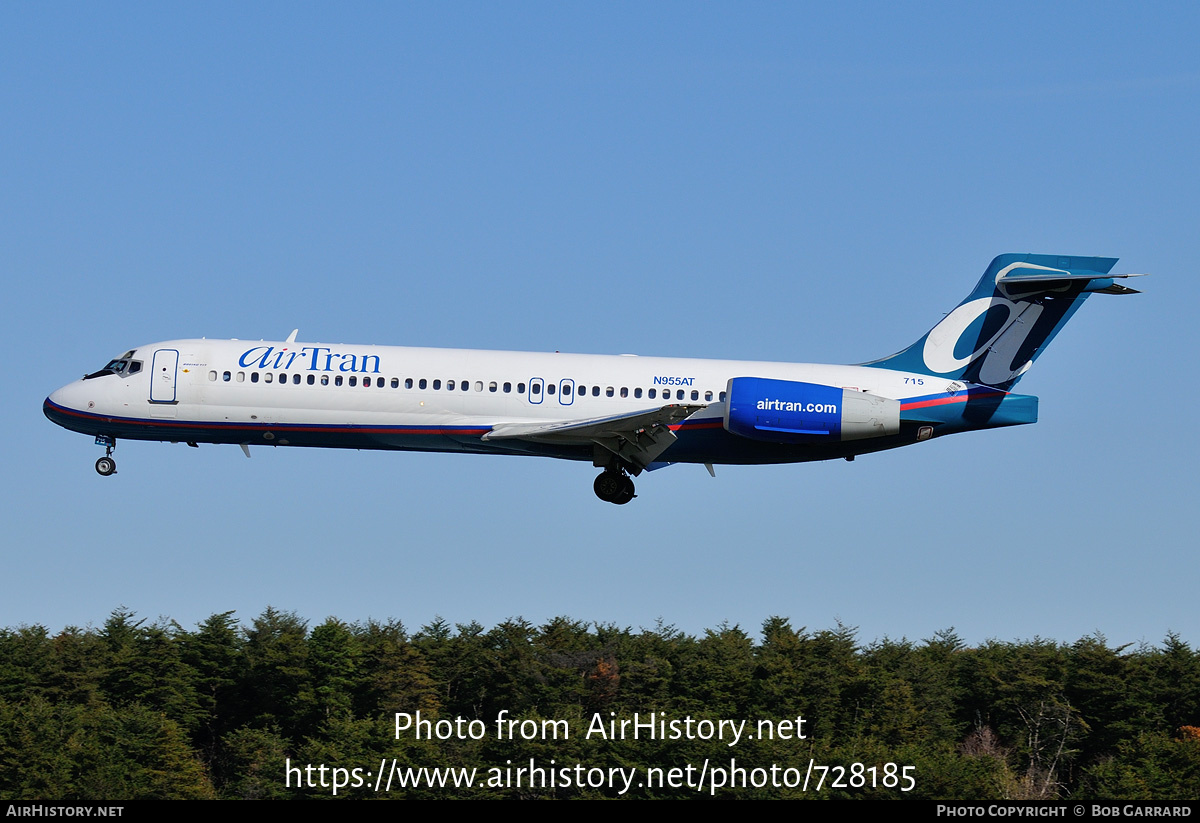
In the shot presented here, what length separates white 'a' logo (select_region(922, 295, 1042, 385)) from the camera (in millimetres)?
36844

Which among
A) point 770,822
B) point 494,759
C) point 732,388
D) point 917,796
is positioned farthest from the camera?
point 494,759

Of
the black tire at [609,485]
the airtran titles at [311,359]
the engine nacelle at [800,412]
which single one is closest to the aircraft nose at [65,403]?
the airtran titles at [311,359]

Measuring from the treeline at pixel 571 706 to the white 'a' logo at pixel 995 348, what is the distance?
18.0 m

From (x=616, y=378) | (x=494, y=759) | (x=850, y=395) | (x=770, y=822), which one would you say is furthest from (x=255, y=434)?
(x=494, y=759)

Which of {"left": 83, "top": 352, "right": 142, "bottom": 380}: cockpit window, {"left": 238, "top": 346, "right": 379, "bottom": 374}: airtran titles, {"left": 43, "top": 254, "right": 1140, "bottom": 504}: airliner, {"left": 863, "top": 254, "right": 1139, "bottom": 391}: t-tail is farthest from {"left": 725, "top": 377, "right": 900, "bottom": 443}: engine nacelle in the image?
{"left": 83, "top": 352, "right": 142, "bottom": 380}: cockpit window

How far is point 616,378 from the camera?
3541cm

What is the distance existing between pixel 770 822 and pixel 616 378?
1490cm

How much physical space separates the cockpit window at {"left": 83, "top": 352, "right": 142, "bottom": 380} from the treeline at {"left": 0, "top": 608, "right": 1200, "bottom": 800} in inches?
708

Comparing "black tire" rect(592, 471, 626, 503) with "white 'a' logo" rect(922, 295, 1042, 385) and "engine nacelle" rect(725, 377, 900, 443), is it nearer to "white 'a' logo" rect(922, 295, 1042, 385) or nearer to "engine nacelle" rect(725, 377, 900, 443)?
"engine nacelle" rect(725, 377, 900, 443)

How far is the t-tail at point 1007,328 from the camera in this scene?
36656 mm

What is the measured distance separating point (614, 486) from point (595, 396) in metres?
2.60

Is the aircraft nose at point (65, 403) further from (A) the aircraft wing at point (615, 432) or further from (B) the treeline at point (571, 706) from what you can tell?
(B) the treeline at point (571, 706)

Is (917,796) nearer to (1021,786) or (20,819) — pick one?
(1021,786)

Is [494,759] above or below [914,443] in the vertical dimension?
below
